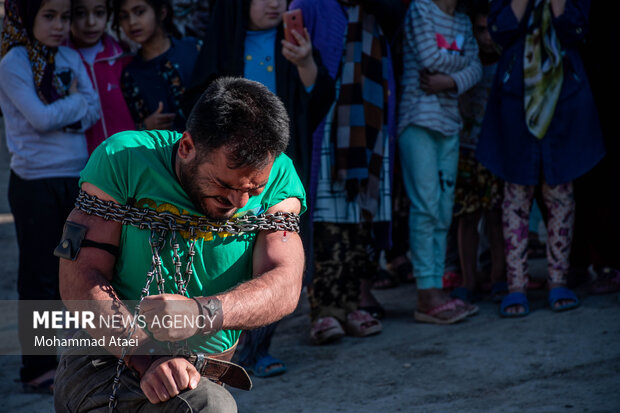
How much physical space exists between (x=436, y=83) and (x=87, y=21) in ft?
6.80

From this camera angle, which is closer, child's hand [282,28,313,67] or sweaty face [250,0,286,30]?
child's hand [282,28,313,67]

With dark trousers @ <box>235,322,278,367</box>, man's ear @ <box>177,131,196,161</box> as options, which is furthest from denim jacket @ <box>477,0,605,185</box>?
man's ear @ <box>177,131,196,161</box>

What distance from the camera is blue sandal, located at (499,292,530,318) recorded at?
15.6ft

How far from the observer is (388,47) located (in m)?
4.77

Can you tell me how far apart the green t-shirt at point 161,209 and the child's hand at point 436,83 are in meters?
2.41

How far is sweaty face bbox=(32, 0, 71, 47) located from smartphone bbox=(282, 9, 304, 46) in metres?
1.17

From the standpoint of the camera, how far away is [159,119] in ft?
14.3

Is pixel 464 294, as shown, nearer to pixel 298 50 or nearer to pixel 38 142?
pixel 298 50

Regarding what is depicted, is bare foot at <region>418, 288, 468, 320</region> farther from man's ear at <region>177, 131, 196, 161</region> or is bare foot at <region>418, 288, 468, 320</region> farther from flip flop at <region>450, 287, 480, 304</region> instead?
man's ear at <region>177, 131, 196, 161</region>

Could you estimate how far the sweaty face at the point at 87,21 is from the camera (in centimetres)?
442

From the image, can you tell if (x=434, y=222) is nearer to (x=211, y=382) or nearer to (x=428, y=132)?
(x=428, y=132)

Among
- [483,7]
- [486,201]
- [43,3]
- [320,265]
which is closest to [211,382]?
[320,265]

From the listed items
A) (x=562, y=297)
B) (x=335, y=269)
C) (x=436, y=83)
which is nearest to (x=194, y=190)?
(x=335, y=269)

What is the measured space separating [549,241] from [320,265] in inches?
57.7
